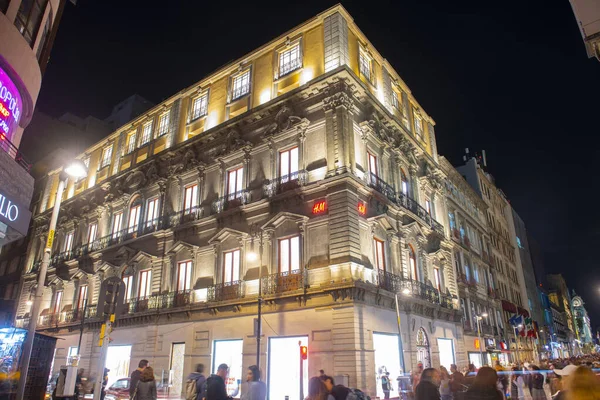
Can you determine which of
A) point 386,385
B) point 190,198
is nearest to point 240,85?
point 190,198

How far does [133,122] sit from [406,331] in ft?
88.8

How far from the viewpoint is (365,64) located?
26594mm

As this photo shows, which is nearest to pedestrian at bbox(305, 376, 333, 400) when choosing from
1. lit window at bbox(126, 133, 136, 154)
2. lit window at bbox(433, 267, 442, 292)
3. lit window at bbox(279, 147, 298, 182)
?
lit window at bbox(279, 147, 298, 182)

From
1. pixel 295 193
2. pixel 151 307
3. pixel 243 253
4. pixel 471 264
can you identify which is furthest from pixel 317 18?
pixel 471 264

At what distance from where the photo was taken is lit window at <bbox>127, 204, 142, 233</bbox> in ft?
102

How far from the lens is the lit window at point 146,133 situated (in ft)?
110

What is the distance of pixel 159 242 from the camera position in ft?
92.6

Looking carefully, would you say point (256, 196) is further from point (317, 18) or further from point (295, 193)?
point (317, 18)

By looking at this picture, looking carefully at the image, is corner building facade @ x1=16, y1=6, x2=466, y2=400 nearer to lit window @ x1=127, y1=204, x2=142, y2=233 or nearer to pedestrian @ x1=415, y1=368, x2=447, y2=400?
lit window @ x1=127, y1=204, x2=142, y2=233

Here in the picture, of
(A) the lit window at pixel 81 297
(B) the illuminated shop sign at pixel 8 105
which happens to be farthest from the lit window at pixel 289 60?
(A) the lit window at pixel 81 297

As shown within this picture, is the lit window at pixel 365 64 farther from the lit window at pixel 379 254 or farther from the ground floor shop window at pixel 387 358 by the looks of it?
the ground floor shop window at pixel 387 358

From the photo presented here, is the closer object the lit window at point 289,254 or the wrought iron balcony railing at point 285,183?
the lit window at point 289,254

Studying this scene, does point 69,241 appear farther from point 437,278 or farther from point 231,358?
point 437,278

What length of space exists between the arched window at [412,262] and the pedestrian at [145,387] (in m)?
19.0
